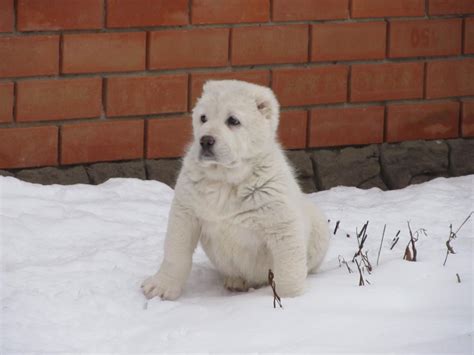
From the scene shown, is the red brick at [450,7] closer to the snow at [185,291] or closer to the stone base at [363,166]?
the stone base at [363,166]

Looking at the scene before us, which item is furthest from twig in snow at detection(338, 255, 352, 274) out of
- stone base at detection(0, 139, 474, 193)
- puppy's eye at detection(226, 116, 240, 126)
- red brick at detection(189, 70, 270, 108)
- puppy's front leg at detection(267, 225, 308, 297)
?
red brick at detection(189, 70, 270, 108)

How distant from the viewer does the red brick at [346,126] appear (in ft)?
21.9

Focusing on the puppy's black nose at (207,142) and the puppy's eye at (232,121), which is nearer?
the puppy's black nose at (207,142)

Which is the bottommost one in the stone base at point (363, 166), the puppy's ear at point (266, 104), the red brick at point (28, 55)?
the stone base at point (363, 166)

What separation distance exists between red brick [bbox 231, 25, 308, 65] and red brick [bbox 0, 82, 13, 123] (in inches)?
51.0

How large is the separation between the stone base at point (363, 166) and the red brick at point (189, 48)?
575 mm

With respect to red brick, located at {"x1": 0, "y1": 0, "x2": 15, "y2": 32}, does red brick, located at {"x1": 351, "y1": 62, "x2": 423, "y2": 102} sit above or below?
below

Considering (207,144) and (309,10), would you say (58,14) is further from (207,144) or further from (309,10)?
(207,144)

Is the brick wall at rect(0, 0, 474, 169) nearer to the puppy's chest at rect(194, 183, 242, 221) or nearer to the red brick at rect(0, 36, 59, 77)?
the red brick at rect(0, 36, 59, 77)

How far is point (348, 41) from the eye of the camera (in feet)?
21.9

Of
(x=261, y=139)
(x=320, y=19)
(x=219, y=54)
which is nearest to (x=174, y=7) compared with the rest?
(x=219, y=54)

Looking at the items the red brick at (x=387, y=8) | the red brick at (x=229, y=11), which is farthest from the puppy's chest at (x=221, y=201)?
the red brick at (x=387, y=8)

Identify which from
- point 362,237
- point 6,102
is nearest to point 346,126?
point 362,237

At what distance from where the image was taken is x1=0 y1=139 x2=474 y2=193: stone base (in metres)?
6.33
